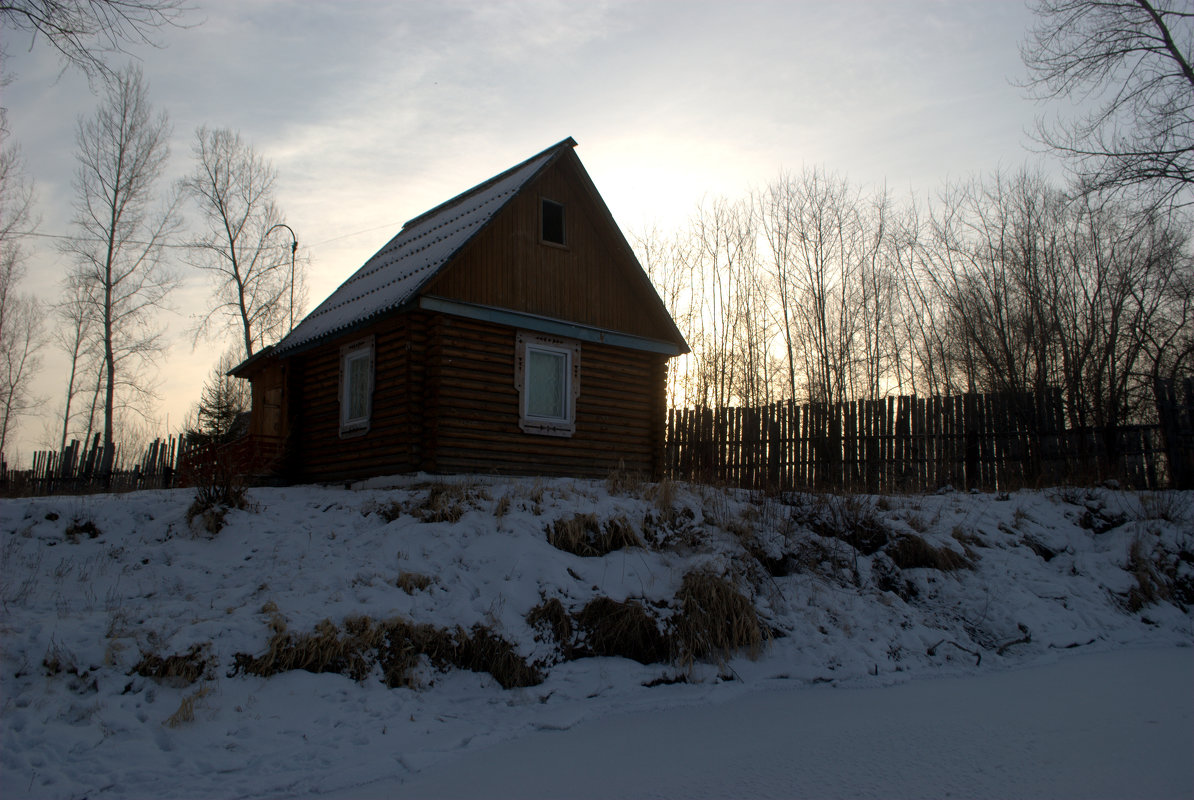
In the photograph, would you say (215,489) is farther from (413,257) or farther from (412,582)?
(413,257)

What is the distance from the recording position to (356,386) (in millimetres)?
13938

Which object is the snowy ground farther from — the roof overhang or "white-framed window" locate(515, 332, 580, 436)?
the roof overhang

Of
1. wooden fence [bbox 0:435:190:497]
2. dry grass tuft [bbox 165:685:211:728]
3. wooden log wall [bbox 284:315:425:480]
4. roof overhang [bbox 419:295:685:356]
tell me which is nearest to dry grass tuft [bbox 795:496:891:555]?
roof overhang [bbox 419:295:685:356]

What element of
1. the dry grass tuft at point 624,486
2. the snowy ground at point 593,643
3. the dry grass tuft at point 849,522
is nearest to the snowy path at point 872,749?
the snowy ground at point 593,643

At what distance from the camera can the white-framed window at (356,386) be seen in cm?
1336

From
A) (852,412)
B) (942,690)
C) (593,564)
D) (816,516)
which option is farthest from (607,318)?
(942,690)

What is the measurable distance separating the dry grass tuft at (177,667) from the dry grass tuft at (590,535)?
142 inches

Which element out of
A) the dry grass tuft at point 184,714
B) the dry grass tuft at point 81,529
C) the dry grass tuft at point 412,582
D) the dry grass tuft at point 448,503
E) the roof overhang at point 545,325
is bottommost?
the dry grass tuft at point 184,714

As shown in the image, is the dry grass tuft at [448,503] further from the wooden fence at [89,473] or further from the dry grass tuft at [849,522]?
the wooden fence at [89,473]

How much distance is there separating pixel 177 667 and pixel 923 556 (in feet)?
25.7

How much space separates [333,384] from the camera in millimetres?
14562

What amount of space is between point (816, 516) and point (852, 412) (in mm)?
6177

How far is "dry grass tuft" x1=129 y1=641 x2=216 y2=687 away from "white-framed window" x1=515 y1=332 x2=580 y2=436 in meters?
7.67

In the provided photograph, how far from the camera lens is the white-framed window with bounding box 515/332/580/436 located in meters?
13.3
